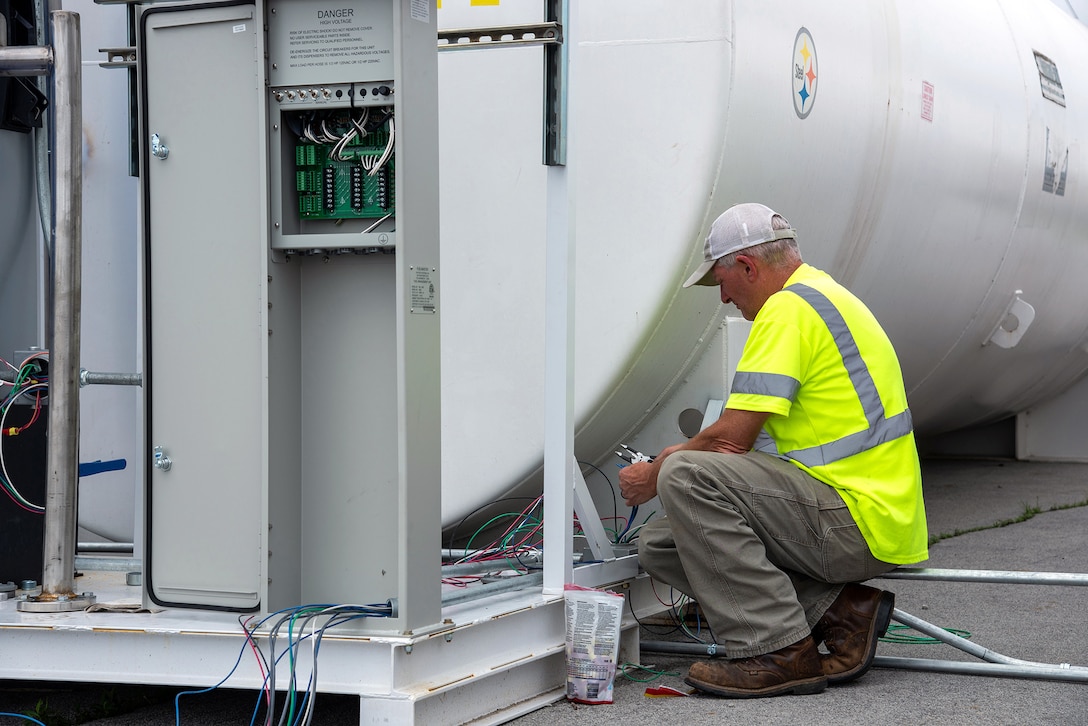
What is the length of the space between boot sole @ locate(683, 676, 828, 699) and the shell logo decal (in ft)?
6.07

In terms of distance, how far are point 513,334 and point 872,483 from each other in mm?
1283

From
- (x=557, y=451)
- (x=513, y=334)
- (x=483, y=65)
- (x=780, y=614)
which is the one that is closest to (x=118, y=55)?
Result: (x=483, y=65)

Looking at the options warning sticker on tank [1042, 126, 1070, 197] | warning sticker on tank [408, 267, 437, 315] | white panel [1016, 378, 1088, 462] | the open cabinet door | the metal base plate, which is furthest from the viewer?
white panel [1016, 378, 1088, 462]

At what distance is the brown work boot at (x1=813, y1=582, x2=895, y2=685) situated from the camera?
3.51m

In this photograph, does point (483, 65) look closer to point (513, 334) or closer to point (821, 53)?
point (513, 334)

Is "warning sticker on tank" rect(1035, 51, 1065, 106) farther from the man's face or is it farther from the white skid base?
the white skid base

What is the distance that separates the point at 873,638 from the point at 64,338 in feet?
7.45

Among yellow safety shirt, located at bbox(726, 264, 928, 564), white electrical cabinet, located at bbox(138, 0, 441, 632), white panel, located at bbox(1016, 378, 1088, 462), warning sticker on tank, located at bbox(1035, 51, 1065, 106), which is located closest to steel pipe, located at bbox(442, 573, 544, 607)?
white electrical cabinet, located at bbox(138, 0, 441, 632)

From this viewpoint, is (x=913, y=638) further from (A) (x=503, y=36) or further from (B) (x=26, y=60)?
(B) (x=26, y=60)

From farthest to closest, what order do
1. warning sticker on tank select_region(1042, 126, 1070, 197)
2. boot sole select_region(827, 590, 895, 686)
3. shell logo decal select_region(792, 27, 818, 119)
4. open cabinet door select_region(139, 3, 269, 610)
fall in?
warning sticker on tank select_region(1042, 126, 1070, 197)
shell logo decal select_region(792, 27, 818, 119)
boot sole select_region(827, 590, 895, 686)
open cabinet door select_region(139, 3, 269, 610)

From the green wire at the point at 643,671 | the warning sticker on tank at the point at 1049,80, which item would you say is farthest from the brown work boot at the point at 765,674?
the warning sticker on tank at the point at 1049,80

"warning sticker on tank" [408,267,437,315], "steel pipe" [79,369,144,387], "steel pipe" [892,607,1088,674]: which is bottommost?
"steel pipe" [892,607,1088,674]

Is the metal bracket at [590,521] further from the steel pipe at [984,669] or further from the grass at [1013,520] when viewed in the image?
the grass at [1013,520]

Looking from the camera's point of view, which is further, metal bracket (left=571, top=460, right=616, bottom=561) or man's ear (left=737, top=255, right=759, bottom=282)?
metal bracket (left=571, top=460, right=616, bottom=561)
